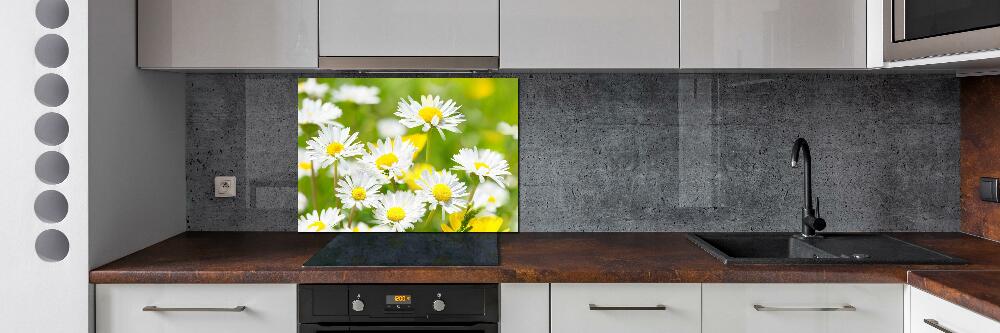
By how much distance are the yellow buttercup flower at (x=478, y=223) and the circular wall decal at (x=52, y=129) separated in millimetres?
1164

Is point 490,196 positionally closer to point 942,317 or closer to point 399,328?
point 399,328

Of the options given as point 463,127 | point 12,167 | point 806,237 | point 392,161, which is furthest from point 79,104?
point 806,237

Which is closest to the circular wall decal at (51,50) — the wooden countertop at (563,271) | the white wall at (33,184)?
the white wall at (33,184)

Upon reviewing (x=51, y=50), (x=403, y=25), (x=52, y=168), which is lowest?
(x=52, y=168)

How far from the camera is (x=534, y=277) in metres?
1.86

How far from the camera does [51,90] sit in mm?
1939

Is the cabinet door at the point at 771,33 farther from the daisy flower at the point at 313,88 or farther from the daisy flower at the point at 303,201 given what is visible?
the daisy flower at the point at 303,201

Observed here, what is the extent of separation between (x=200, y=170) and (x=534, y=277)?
1333 millimetres

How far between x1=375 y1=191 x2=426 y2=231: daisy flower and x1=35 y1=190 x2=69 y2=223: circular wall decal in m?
0.93

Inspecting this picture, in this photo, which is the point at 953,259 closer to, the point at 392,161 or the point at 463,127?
the point at 463,127

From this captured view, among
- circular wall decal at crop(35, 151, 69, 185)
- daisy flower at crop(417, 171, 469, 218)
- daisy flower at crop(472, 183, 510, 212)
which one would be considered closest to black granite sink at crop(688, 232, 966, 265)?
daisy flower at crop(472, 183, 510, 212)

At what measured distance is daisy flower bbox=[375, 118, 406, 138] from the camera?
252 centimetres

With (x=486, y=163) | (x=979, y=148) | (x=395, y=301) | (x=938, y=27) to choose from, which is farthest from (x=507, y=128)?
(x=979, y=148)

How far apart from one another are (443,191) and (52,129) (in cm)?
116
